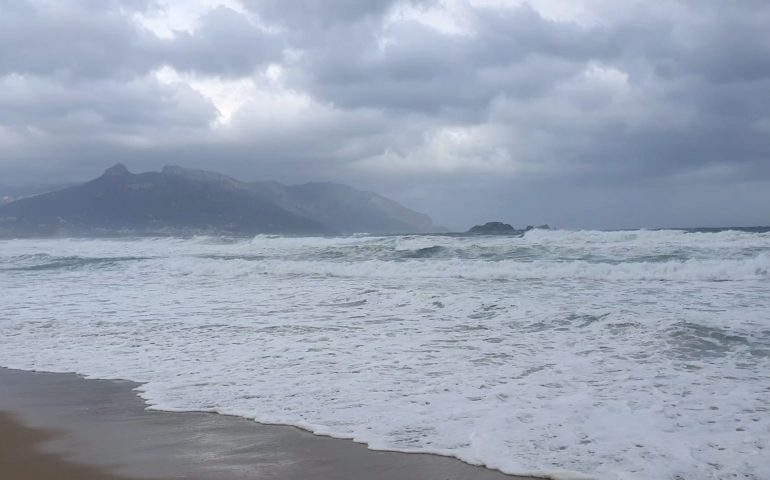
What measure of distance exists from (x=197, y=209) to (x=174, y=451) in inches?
3094

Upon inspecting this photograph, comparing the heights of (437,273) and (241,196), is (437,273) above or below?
below

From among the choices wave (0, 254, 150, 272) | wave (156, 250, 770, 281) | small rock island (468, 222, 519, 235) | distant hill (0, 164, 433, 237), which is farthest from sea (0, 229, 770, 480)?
distant hill (0, 164, 433, 237)

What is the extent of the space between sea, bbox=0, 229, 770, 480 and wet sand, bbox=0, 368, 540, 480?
0.24 meters

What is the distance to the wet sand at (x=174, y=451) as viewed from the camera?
13.0 ft

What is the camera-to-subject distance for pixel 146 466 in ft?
13.5

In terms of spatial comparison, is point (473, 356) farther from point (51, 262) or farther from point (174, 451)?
point (51, 262)

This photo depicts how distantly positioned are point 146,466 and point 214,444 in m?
0.56

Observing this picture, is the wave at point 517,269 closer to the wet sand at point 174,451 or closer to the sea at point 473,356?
the sea at point 473,356

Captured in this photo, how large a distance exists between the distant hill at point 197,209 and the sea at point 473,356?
5368 cm

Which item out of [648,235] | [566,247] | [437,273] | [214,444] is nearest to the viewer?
[214,444]

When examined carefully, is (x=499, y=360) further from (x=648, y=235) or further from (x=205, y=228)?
(x=205, y=228)

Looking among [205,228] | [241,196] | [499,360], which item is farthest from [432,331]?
[241,196]

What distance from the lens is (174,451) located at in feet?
14.5

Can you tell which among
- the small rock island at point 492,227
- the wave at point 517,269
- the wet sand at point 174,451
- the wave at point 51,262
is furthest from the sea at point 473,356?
the small rock island at point 492,227
